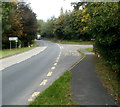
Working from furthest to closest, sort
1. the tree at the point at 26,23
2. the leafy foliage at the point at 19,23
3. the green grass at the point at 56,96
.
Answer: the tree at the point at 26,23 < the leafy foliage at the point at 19,23 < the green grass at the point at 56,96

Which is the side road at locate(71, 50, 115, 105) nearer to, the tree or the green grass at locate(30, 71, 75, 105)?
the green grass at locate(30, 71, 75, 105)

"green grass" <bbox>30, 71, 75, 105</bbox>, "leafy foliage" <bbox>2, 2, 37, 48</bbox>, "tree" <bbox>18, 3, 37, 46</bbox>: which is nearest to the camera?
"green grass" <bbox>30, 71, 75, 105</bbox>

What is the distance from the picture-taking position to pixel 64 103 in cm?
574

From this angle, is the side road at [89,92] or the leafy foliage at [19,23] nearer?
the side road at [89,92]

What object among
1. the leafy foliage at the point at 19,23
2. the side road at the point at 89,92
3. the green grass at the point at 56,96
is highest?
the leafy foliage at the point at 19,23

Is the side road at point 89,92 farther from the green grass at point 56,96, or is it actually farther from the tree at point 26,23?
the tree at point 26,23

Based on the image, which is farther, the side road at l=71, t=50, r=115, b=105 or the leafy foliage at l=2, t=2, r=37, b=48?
the leafy foliage at l=2, t=2, r=37, b=48

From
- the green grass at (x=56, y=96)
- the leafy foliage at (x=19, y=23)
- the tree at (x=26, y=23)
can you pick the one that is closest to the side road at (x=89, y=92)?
the green grass at (x=56, y=96)

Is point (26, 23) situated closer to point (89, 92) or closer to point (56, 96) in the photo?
point (89, 92)

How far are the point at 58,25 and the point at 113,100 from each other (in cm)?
7323

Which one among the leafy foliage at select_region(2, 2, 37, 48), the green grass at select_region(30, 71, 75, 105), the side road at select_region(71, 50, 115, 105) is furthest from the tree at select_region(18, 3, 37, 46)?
the green grass at select_region(30, 71, 75, 105)

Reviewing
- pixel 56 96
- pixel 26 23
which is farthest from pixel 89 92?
pixel 26 23

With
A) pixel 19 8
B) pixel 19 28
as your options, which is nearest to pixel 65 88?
pixel 19 28

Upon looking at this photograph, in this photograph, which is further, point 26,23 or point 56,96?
point 26,23
